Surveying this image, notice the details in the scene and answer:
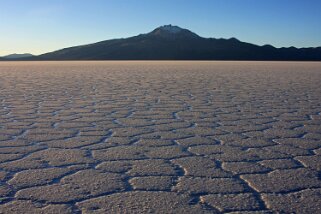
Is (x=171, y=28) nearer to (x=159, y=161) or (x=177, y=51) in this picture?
(x=177, y=51)

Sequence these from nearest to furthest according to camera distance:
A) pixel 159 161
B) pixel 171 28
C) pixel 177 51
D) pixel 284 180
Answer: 1. pixel 284 180
2. pixel 159 161
3. pixel 177 51
4. pixel 171 28

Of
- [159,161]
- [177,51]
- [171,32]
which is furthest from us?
[171,32]

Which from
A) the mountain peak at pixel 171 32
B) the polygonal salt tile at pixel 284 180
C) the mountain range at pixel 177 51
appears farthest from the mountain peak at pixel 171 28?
the polygonal salt tile at pixel 284 180

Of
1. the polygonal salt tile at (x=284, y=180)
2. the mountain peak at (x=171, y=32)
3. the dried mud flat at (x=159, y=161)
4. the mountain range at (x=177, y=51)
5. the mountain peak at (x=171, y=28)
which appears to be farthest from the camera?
the mountain peak at (x=171, y=28)

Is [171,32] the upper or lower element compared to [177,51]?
upper

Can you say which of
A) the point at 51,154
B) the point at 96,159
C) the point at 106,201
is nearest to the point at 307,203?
the point at 106,201

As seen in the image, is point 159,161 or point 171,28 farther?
point 171,28

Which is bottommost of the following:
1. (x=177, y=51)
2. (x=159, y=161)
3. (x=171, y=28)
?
(x=177, y=51)

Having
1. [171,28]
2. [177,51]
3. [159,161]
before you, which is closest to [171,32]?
[171,28]

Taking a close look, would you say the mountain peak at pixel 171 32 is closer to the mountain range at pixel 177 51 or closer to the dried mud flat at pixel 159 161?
the mountain range at pixel 177 51
